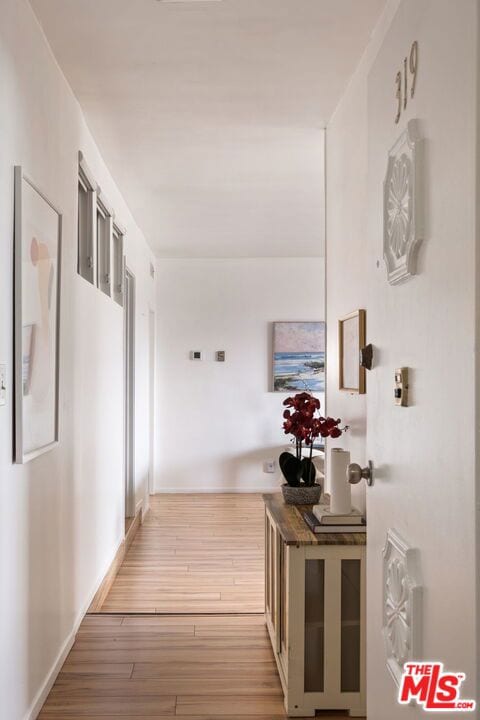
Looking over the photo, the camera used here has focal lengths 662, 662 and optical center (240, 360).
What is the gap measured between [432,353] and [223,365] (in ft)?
20.8

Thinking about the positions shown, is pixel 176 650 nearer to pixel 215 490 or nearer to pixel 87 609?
pixel 87 609

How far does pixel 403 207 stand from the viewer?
1318 millimetres

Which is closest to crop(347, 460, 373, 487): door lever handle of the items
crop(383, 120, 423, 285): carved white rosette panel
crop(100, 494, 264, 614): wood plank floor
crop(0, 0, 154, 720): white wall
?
crop(383, 120, 423, 285): carved white rosette panel

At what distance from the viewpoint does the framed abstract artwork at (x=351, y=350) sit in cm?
255

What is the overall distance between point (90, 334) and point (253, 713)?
1.96 meters

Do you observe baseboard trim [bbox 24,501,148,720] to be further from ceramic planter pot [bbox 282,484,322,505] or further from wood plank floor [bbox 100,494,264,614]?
ceramic planter pot [bbox 282,484,322,505]

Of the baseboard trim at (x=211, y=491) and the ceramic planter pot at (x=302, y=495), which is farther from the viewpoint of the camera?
the baseboard trim at (x=211, y=491)

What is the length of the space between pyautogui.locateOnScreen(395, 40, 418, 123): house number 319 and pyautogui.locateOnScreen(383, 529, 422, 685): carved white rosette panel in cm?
89

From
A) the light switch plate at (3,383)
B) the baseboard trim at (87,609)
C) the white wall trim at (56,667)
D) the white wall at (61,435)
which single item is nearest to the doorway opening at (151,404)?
the baseboard trim at (87,609)

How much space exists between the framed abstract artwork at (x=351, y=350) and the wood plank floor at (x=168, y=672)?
1187 millimetres

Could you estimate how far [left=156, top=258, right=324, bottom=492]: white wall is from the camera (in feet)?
24.2

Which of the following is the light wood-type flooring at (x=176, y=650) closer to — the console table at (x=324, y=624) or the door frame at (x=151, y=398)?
the console table at (x=324, y=624)

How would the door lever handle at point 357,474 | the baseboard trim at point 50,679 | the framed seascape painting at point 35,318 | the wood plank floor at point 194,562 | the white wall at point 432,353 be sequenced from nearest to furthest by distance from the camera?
1. the white wall at point 432,353
2. the door lever handle at point 357,474
3. the framed seascape painting at point 35,318
4. the baseboard trim at point 50,679
5. the wood plank floor at point 194,562

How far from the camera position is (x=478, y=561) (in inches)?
37.1
